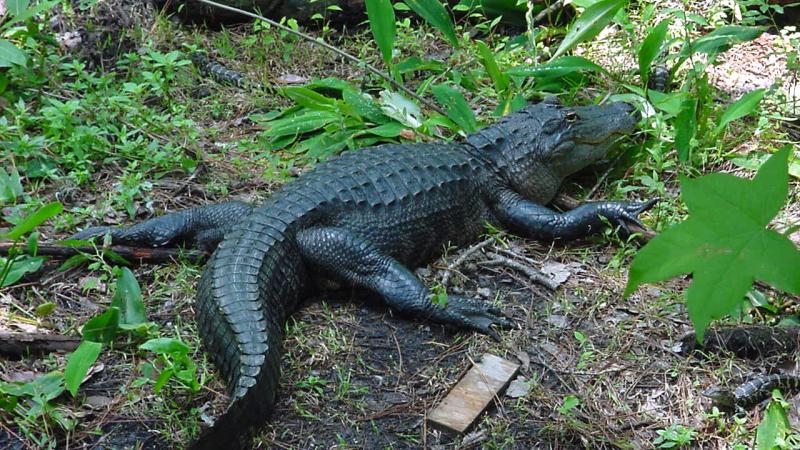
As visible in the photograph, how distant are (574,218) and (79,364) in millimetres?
2374

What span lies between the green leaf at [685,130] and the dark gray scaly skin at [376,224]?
11.1 inches

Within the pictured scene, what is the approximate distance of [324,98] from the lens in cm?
477

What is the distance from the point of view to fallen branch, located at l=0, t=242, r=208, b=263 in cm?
357

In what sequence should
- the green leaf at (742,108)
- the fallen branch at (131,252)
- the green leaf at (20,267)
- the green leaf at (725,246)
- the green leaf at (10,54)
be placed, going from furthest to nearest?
the green leaf at (742,108), the green leaf at (10,54), the fallen branch at (131,252), the green leaf at (20,267), the green leaf at (725,246)

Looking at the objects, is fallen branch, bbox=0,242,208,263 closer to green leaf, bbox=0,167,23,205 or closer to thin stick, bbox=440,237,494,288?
green leaf, bbox=0,167,23,205

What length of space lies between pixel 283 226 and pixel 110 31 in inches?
106

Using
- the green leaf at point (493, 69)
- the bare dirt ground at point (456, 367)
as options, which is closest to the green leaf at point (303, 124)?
the green leaf at point (493, 69)

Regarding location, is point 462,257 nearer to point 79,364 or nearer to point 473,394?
point 473,394

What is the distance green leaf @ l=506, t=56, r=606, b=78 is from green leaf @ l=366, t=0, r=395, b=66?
2.41 feet

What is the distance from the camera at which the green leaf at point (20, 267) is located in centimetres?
337

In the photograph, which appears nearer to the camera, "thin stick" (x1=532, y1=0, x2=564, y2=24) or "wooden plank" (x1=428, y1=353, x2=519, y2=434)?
"wooden plank" (x1=428, y1=353, x2=519, y2=434)

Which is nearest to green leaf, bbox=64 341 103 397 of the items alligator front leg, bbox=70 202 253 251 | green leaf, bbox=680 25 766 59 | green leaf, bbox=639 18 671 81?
alligator front leg, bbox=70 202 253 251

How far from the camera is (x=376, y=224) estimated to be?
3738 millimetres

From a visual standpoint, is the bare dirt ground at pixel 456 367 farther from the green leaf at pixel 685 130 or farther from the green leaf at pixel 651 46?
the green leaf at pixel 651 46
